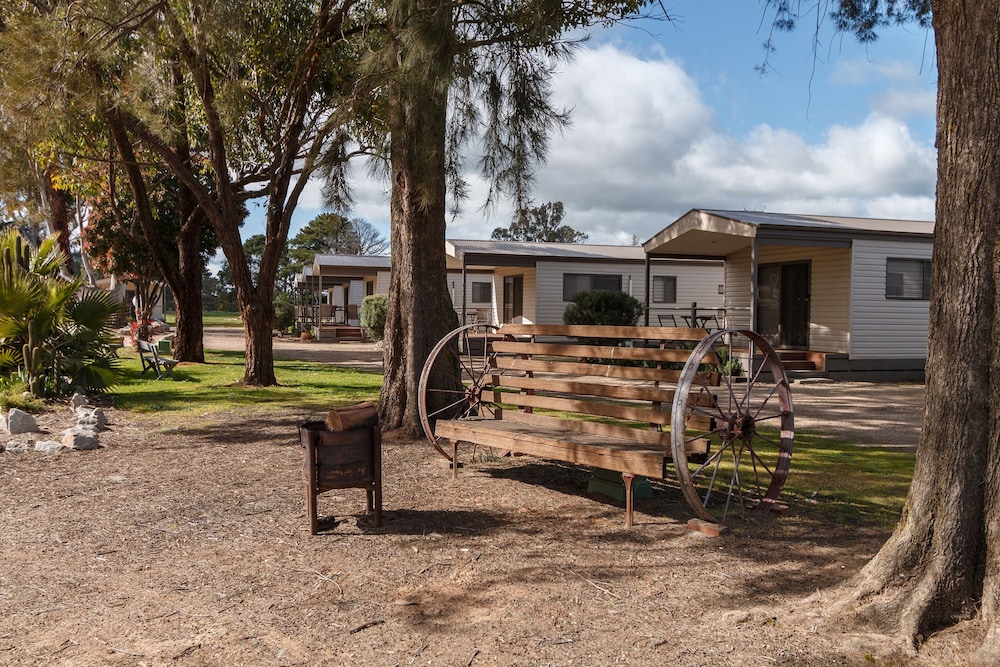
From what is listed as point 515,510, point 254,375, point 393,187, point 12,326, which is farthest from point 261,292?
point 515,510

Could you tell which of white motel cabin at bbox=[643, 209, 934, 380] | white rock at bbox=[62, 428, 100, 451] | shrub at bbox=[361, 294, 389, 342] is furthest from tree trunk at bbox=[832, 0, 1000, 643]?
shrub at bbox=[361, 294, 389, 342]

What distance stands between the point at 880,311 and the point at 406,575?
52.4 ft

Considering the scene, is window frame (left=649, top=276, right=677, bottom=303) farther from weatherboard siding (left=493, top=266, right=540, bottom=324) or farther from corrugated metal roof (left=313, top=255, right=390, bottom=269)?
corrugated metal roof (left=313, top=255, right=390, bottom=269)

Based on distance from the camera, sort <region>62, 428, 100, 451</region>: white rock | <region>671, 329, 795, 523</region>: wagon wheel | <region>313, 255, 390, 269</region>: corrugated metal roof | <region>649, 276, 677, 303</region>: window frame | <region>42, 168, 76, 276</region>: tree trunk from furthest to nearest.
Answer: <region>313, 255, 390, 269</region>: corrugated metal roof
<region>649, 276, 677, 303</region>: window frame
<region>42, 168, 76, 276</region>: tree trunk
<region>62, 428, 100, 451</region>: white rock
<region>671, 329, 795, 523</region>: wagon wheel

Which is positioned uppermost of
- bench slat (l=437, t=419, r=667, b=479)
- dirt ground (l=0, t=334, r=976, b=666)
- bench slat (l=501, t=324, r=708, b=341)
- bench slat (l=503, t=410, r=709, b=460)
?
bench slat (l=501, t=324, r=708, b=341)

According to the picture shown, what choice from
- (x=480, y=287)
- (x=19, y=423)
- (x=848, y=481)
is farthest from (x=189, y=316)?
(x=848, y=481)

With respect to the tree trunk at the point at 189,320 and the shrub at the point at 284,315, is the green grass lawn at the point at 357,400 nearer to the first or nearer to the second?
the tree trunk at the point at 189,320

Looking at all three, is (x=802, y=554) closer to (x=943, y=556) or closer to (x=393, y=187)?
(x=943, y=556)

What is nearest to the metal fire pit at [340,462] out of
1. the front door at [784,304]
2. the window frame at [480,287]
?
the front door at [784,304]

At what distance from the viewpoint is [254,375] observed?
1356 centimetres

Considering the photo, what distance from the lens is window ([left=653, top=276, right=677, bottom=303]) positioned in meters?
26.0

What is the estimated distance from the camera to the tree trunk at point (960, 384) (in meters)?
3.38

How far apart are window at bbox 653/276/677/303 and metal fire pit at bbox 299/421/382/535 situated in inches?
854

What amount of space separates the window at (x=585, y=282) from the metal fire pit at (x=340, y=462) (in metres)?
20.2
